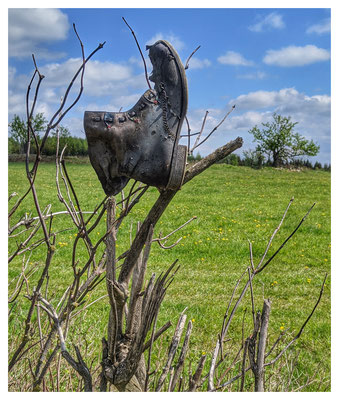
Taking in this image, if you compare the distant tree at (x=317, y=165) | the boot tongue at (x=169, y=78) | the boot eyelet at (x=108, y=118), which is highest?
the distant tree at (x=317, y=165)

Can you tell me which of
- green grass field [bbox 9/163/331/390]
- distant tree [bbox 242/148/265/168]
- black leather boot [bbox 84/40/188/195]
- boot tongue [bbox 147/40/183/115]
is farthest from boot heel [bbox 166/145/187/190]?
distant tree [bbox 242/148/265/168]

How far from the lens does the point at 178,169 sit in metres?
1.03

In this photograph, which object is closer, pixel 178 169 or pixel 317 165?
pixel 178 169

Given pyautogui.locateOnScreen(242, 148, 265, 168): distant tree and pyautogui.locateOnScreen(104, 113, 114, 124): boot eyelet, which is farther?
pyautogui.locateOnScreen(242, 148, 265, 168): distant tree

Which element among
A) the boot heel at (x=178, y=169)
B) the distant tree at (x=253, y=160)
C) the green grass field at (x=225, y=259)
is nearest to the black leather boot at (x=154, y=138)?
the boot heel at (x=178, y=169)

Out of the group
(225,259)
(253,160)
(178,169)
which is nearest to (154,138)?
(178,169)

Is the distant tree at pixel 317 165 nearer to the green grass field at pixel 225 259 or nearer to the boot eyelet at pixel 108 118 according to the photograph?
the green grass field at pixel 225 259

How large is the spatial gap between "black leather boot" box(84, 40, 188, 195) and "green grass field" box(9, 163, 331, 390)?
40cm

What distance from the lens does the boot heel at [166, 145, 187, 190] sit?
1033 millimetres

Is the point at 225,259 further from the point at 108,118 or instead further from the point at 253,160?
the point at 253,160

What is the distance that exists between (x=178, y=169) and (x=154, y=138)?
10 centimetres

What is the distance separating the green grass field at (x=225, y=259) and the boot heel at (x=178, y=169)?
0.35m

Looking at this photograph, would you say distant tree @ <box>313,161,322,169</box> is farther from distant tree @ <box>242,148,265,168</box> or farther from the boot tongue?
the boot tongue

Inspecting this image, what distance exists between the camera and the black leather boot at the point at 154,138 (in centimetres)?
101
